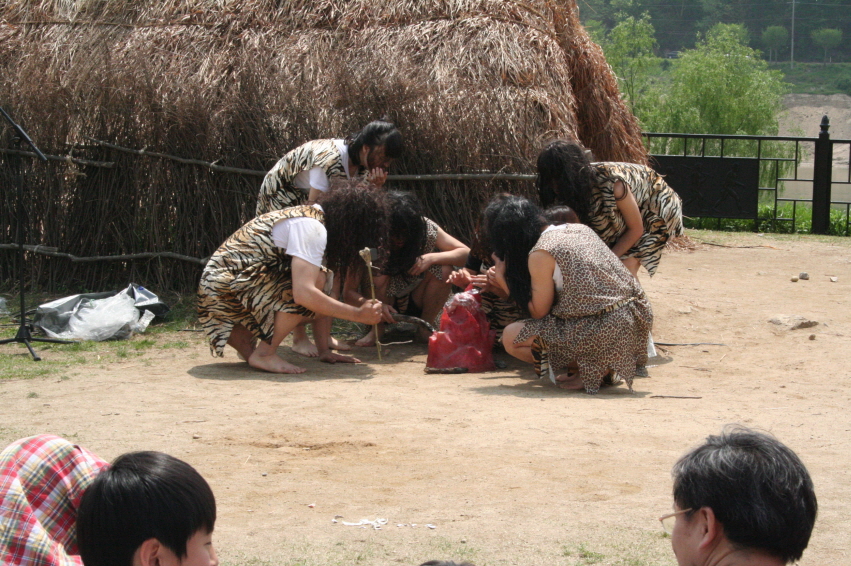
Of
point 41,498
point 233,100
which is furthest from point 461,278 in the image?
point 41,498

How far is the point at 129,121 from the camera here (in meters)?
7.61

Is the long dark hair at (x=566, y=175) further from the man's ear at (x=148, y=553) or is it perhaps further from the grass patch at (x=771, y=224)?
the grass patch at (x=771, y=224)

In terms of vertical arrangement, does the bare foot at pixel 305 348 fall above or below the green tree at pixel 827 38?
below

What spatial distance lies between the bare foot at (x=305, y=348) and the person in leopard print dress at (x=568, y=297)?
1383 millimetres

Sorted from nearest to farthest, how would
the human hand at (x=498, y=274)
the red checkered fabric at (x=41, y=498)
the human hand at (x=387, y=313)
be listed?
the red checkered fabric at (x=41, y=498) → the human hand at (x=498, y=274) → the human hand at (x=387, y=313)

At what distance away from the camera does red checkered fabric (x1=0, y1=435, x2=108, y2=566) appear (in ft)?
6.09

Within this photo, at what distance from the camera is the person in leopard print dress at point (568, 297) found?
475 centimetres

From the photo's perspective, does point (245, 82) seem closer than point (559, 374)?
No

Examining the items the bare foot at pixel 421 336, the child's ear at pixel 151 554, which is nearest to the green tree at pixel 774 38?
the bare foot at pixel 421 336

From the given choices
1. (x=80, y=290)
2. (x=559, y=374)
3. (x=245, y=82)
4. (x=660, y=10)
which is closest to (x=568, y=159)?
(x=559, y=374)

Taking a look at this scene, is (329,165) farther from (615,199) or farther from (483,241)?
(615,199)

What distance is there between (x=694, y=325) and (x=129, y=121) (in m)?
4.82

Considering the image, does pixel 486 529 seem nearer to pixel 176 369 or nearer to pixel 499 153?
pixel 176 369

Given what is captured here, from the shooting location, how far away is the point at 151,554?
65.3 inches
